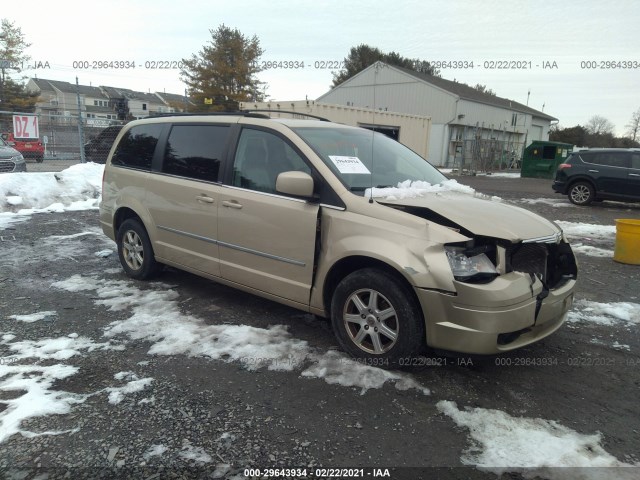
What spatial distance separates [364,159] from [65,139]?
25.9 meters

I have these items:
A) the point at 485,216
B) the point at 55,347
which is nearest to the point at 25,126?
the point at 55,347

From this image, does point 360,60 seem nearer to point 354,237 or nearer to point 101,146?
point 101,146

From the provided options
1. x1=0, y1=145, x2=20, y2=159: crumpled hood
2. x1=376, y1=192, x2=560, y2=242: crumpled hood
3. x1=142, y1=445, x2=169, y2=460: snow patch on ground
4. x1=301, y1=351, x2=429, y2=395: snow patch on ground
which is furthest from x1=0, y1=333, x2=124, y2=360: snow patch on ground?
x1=0, y1=145, x2=20, y2=159: crumpled hood

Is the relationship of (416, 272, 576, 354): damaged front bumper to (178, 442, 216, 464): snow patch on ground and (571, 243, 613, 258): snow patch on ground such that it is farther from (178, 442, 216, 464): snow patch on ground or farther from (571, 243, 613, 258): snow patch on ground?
(571, 243, 613, 258): snow patch on ground

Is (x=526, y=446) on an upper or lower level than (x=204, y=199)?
lower

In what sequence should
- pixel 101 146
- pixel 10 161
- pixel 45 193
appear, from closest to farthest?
pixel 45 193, pixel 10 161, pixel 101 146

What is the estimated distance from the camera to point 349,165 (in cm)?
390

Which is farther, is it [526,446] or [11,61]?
[11,61]

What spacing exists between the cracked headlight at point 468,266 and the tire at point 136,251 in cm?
348

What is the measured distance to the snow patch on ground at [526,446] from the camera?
8.22 feet

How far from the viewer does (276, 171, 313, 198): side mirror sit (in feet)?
11.7

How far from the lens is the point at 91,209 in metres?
10.3

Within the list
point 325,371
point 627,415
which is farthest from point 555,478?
point 325,371

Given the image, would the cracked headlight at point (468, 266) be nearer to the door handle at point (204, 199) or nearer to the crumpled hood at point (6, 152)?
the door handle at point (204, 199)
